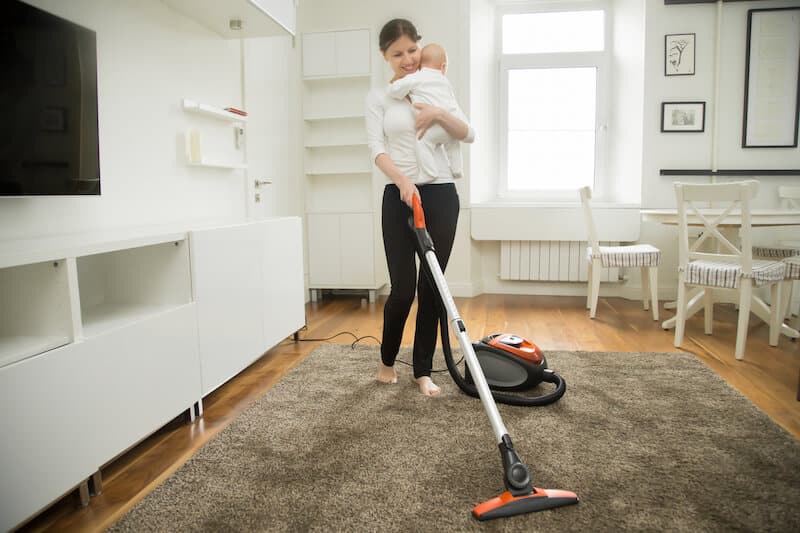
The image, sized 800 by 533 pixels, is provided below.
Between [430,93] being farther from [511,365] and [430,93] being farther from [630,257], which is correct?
[630,257]

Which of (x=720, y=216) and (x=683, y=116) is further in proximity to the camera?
(x=683, y=116)

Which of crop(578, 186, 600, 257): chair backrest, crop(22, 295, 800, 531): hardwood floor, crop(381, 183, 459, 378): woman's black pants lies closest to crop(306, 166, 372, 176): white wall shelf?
crop(22, 295, 800, 531): hardwood floor

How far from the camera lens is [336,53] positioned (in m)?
3.99

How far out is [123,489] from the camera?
1.54m

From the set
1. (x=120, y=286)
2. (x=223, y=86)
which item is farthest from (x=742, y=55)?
(x=120, y=286)

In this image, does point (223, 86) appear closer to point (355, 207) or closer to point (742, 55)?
point (355, 207)

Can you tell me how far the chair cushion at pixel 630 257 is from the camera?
3.47m

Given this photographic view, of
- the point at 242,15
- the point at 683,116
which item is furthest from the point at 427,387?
the point at 683,116

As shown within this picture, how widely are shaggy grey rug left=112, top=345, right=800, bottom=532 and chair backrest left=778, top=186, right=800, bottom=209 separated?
2.10m

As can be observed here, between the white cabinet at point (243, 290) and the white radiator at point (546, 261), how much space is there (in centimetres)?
191

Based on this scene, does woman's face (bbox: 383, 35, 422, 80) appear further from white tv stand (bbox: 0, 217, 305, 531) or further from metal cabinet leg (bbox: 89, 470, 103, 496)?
metal cabinet leg (bbox: 89, 470, 103, 496)

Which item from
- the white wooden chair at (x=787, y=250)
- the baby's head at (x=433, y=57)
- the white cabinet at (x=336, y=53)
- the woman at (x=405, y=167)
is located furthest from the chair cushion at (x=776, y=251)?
the white cabinet at (x=336, y=53)

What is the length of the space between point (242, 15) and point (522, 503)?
7.76ft

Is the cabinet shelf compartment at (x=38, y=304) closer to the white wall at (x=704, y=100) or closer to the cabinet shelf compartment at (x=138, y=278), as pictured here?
the cabinet shelf compartment at (x=138, y=278)
